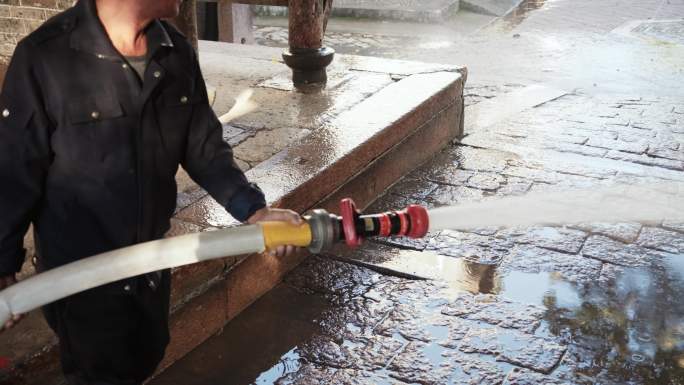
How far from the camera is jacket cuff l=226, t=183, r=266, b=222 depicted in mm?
2371

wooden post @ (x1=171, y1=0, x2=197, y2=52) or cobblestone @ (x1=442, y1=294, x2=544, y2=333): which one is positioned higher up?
wooden post @ (x1=171, y1=0, x2=197, y2=52)

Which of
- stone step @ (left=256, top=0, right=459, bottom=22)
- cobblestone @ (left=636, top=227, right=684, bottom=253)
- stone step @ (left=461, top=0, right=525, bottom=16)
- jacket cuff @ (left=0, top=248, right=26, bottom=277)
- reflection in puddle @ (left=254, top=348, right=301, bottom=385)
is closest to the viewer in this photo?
jacket cuff @ (left=0, top=248, right=26, bottom=277)

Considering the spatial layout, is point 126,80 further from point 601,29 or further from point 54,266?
point 601,29

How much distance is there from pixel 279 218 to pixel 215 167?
30 cm

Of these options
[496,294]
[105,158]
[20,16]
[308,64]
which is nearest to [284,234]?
[105,158]

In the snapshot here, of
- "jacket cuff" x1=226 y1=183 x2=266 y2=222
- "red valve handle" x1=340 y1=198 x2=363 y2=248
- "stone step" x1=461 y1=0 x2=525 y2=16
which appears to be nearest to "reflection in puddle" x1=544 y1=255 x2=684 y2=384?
"red valve handle" x1=340 y1=198 x2=363 y2=248

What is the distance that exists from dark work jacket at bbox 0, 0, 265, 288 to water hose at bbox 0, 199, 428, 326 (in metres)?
0.17

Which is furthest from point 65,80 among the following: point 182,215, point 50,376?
point 182,215

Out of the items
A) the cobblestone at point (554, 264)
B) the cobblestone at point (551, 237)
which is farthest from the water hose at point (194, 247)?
the cobblestone at point (551, 237)

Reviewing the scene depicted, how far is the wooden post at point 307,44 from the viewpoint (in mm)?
5793

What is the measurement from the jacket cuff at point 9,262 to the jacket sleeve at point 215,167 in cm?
59

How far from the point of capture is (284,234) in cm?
216

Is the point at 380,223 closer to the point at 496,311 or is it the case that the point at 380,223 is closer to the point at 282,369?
the point at 282,369

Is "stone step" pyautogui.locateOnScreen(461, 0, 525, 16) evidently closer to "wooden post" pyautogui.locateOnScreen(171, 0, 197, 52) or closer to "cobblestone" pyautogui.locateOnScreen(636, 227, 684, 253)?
"wooden post" pyautogui.locateOnScreen(171, 0, 197, 52)
